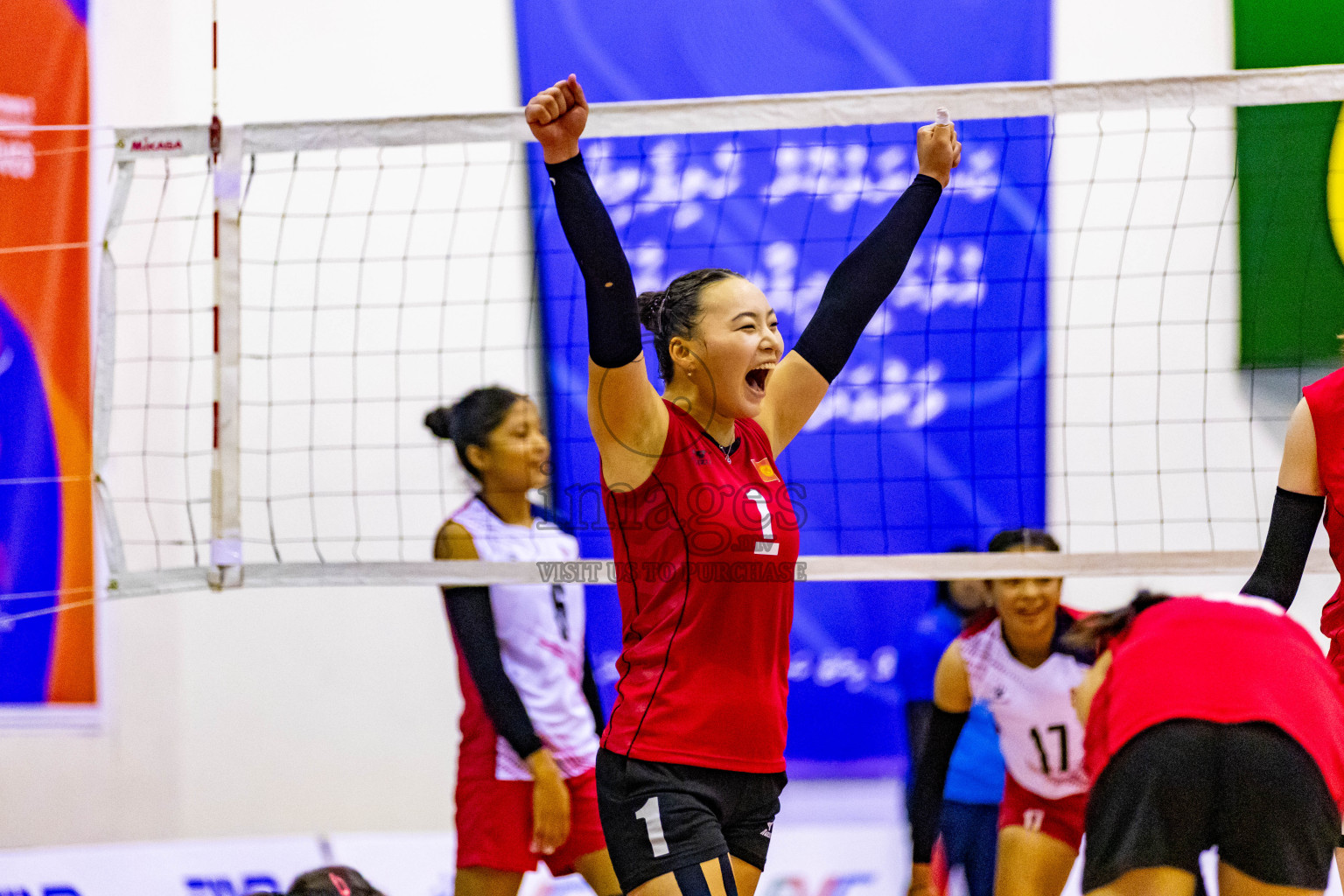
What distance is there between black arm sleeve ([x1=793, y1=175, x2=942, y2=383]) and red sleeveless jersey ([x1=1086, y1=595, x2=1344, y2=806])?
0.75m

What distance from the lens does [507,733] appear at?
285 centimetres

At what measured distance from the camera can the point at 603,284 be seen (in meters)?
1.76

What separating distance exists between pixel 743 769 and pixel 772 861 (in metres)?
2.17

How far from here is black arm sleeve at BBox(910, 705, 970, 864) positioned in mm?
2752

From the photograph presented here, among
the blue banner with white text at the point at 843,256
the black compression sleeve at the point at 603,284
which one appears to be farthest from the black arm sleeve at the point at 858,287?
the blue banner with white text at the point at 843,256

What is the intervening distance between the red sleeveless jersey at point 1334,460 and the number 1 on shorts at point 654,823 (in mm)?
1293

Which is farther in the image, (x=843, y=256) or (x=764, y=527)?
(x=843, y=256)

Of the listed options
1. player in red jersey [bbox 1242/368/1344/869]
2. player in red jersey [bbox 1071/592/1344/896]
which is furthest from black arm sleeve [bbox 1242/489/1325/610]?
player in red jersey [bbox 1071/592/1344/896]

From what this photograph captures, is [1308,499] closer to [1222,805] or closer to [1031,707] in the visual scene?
[1222,805]

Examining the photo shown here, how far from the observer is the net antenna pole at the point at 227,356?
2945 mm

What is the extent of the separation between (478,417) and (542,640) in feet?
2.14

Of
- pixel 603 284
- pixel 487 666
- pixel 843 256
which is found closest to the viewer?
pixel 603 284

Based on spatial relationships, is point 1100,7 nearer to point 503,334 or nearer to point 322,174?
point 503,334

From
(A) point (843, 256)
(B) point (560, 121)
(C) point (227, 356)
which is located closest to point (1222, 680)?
(B) point (560, 121)
